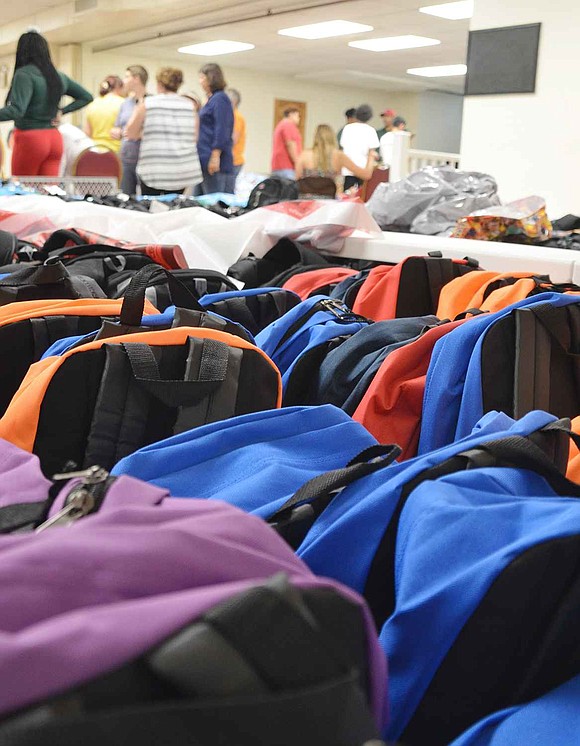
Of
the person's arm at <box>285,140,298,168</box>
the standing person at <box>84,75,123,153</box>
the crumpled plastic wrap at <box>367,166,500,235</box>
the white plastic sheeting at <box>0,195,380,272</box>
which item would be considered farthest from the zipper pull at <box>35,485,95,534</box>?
the person's arm at <box>285,140,298,168</box>

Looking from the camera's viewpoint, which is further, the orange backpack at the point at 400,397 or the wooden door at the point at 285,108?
the wooden door at the point at 285,108

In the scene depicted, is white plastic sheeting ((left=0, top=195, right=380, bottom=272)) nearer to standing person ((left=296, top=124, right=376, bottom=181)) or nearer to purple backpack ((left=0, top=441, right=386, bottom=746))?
purple backpack ((left=0, top=441, right=386, bottom=746))

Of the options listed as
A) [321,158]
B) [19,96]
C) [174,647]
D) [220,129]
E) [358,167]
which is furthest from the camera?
[321,158]

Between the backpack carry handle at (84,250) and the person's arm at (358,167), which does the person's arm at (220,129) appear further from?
the backpack carry handle at (84,250)

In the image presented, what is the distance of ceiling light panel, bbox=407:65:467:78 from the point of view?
43.8 ft

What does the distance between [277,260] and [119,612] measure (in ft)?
6.10

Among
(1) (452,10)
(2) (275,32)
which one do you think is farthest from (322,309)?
(2) (275,32)

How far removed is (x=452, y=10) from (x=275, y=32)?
284 cm

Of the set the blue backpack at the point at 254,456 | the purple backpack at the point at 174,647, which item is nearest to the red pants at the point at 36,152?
the blue backpack at the point at 254,456

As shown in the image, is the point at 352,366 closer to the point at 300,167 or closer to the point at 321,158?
the point at 300,167

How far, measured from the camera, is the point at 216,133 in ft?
18.3

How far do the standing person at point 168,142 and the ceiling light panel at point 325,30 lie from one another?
232 inches

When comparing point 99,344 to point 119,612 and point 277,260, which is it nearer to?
point 119,612

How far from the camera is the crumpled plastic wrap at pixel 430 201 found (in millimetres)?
2908
